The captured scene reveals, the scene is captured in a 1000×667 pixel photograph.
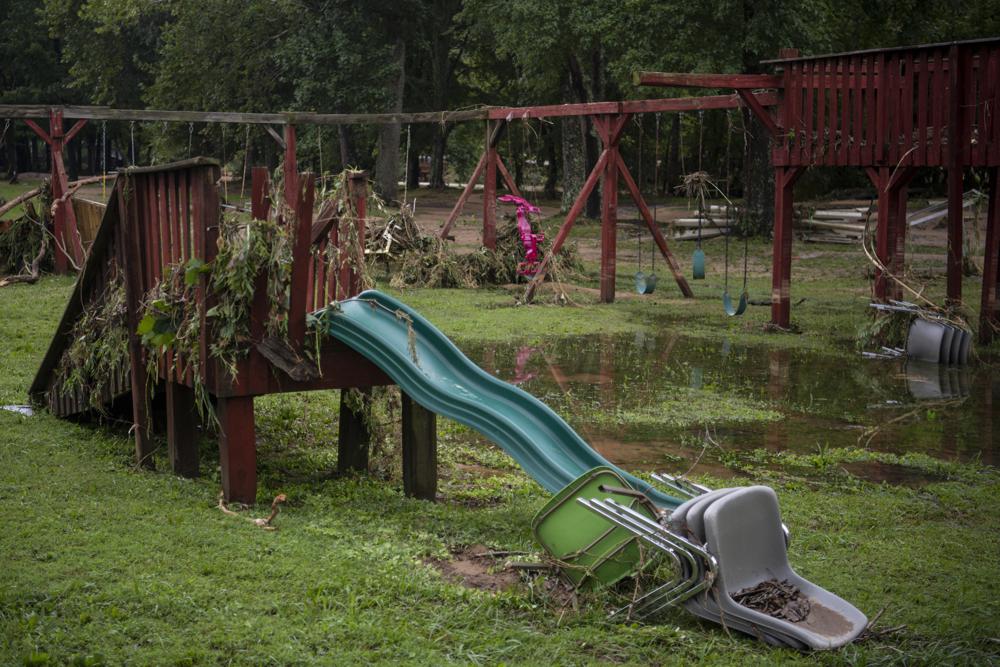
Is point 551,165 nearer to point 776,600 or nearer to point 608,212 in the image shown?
point 608,212

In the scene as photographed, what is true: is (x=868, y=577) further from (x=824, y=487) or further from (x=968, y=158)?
(x=968, y=158)

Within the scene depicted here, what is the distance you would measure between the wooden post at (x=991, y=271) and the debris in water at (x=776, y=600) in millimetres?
9546

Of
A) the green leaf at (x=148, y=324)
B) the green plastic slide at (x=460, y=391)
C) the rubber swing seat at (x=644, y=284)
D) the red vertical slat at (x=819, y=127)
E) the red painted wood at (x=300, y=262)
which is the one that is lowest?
the rubber swing seat at (x=644, y=284)

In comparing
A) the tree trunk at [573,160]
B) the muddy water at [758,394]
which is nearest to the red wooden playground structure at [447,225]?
the muddy water at [758,394]

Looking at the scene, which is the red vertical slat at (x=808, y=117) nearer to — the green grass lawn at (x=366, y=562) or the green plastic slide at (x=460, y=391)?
the green grass lawn at (x=366, y=562)

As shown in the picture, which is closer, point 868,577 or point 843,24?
point 868,577

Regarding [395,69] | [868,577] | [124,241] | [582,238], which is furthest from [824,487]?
[395,69]

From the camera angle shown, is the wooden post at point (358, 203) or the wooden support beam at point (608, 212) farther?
the wooden support beam at point (608, 212)

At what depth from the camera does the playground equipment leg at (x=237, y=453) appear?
688 cm

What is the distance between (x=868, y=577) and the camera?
19.6 ft

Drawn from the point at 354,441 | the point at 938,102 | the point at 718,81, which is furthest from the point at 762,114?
the point at 354,441

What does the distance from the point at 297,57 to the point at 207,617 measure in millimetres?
33666

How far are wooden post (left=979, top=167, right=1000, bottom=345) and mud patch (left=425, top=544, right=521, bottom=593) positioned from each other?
9733 mm

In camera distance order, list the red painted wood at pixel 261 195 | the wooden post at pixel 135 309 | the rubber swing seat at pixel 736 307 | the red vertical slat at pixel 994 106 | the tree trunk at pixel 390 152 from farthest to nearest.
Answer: the tree trunk at pixel 390 152 → the rubber swing seat at pixel 736 307 → the red vertical slat at pixel 994 106 → the wooden post at pixel 135 309 → the red painted wood at pixel 261 195
